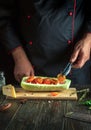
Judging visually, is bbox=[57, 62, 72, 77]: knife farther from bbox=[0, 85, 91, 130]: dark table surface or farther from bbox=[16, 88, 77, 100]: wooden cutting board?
bbox=[0, 85, 91, 130]: dark table surface

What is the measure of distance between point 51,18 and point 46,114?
573 millimetres

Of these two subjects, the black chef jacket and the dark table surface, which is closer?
the dark table surface

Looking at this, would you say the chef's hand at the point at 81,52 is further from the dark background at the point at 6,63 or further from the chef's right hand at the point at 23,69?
the dark background at the point at 6,63

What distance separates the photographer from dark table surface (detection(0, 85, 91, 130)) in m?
0.91

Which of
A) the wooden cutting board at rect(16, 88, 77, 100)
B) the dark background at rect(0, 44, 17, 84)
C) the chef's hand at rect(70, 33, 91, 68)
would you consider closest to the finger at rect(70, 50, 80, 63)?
the chef's hand at rect(70, 33, 91, 68)

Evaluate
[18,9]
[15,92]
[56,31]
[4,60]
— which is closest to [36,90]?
[15,92]

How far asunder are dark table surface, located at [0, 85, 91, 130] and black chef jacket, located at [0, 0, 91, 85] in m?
0.37

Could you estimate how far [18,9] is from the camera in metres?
1.57

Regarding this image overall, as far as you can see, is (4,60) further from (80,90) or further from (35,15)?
(80,90)

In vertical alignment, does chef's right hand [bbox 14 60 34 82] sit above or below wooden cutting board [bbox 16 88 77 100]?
above

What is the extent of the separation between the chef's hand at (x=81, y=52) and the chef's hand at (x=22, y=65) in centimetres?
20

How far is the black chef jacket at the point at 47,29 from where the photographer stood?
146cm

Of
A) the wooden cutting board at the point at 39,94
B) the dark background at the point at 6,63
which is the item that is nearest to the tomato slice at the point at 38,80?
the wooden cutting board at the point at 39,94

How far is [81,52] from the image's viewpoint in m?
1.42
